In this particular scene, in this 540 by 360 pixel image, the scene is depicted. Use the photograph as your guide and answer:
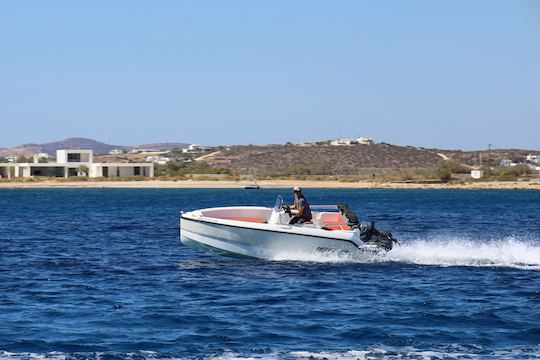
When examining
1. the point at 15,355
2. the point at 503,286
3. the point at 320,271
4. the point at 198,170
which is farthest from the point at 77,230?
the point at 198,170

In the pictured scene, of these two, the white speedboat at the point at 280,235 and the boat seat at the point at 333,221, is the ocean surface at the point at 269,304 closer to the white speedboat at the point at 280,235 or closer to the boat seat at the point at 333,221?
the white speedboat at the point at 280,235

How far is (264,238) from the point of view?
2522 cm

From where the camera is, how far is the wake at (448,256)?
25.1 metres

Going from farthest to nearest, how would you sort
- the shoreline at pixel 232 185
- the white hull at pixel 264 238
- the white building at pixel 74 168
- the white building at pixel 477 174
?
the white building at pixel 74 168, the white building at pixel 477 174, the shoreline at pixel 232 185, the white hull at pixel 264 238

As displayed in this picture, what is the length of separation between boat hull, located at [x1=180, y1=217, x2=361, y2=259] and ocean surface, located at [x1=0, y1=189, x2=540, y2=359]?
26 centimetres

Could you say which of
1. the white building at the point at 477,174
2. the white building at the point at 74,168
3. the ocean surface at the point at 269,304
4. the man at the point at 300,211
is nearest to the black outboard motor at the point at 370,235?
the ocean surface at the point at 269,304

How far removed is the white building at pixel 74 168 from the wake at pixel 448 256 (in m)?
130

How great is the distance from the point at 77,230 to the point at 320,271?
20638 mm

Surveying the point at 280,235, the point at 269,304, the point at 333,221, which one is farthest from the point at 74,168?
the point at 269,304

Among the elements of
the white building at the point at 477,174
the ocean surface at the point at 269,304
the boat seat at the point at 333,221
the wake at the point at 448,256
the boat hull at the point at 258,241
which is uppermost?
the white building at the point at 477,174

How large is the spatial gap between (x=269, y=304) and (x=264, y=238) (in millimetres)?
6057

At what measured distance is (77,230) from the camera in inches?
1660

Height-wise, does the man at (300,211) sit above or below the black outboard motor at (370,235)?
above

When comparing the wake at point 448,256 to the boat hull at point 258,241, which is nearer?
the boat hull at point 258,241
